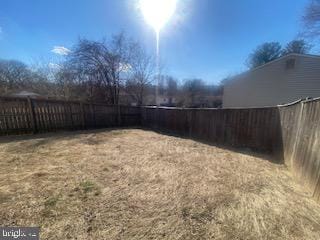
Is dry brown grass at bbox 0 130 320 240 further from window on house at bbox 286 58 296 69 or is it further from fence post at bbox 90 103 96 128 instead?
window on house at bbox 286 58 296 69

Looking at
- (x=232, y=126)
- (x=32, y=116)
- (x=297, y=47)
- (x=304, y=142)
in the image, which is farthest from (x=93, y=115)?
(x=297, y=47)

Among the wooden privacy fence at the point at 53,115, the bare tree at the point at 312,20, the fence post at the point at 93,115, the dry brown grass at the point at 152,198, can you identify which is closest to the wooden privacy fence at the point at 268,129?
the dry brown grass at the point at 152,198

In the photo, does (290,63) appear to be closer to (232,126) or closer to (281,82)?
(281,82)

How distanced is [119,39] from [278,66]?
A: 37.7 ft

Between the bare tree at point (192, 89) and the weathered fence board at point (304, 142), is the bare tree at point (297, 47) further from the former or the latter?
the weathered fence board at point (304, 142)

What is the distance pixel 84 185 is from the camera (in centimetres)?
292

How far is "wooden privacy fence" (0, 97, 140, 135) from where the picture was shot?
6.64 m

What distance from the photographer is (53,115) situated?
772cm

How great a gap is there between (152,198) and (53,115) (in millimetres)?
6958

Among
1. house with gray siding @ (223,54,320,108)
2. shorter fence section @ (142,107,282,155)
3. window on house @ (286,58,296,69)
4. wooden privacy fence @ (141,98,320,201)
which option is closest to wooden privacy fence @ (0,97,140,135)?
wooden privacy fence @ (141,98,320,201)

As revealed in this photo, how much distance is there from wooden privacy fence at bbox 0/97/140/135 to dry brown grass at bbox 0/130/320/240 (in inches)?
114

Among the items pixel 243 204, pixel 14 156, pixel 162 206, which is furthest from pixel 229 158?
pixel 14 156

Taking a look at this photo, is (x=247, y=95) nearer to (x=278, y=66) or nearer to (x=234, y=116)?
(x=278, y=66)

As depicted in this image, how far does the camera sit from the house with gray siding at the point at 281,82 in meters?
9.74
